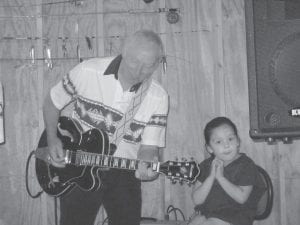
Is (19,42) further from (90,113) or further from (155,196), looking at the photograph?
(155,196)

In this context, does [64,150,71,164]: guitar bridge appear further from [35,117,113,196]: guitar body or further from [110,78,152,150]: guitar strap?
[110,78,152,150]: guitar strap

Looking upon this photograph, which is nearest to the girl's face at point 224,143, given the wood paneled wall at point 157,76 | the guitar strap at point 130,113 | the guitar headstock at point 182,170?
the guitar headstock at point 182,170

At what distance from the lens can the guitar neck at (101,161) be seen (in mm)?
2205

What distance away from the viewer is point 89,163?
2213mm

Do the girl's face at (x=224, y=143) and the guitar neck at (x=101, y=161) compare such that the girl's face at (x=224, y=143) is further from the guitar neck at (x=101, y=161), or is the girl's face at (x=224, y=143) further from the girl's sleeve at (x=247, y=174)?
the guitar neck at (x=101, y=161)

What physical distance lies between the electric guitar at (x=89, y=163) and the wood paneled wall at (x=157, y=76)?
75 cm

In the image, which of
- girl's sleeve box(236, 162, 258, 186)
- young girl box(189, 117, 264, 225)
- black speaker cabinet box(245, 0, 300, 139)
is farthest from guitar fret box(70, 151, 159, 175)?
black speaker cabinet box(245, 0, 300, 139)

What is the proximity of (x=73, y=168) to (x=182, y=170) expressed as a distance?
2.01 ft

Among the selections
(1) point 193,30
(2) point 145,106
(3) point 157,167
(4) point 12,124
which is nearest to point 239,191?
(3) point 157,167

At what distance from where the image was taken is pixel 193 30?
2.96 metres

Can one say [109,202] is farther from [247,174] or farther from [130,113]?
[247,174]

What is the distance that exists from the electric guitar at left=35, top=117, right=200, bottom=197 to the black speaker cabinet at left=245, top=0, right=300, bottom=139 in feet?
2.59

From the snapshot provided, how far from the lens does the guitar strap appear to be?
226 centimetres

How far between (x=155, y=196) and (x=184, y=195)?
0.22 meters
